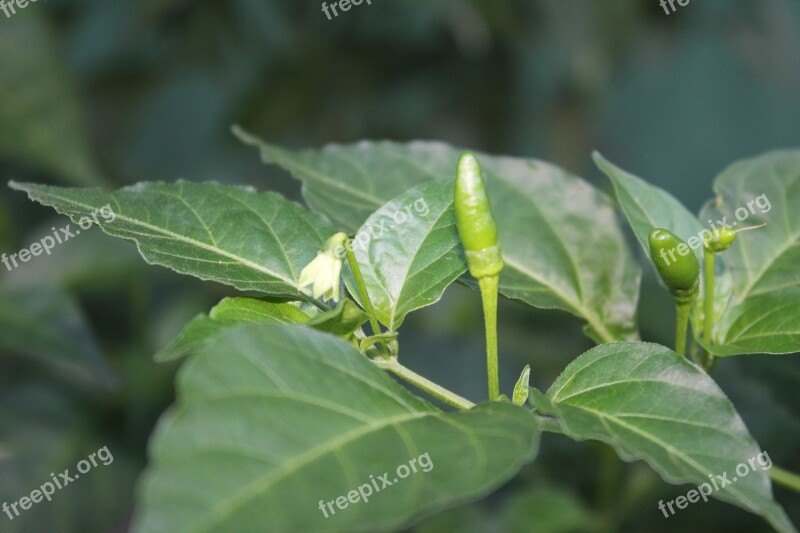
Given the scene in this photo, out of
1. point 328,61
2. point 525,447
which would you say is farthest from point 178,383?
point 328,61

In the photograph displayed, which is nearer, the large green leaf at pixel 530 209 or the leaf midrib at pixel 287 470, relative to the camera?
the leaf midrib at pixel 287 470

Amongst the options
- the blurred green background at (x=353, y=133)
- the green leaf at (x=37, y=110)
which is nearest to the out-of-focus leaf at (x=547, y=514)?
the blurred green background at (x=353, y=133)

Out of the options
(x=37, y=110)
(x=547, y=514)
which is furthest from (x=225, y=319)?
(x=37, y=110)

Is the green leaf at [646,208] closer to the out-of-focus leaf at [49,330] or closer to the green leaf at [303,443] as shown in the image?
the green leaf at [303,443]

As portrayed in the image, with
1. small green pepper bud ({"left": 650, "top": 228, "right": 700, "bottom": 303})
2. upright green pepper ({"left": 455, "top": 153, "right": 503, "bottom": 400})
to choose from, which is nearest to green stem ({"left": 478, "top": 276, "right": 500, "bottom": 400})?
upright green pepper ({"left": 455, "top": 153, "right": 503, "bottom": 400})

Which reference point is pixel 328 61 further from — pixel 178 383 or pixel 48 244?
pixel 178 383
